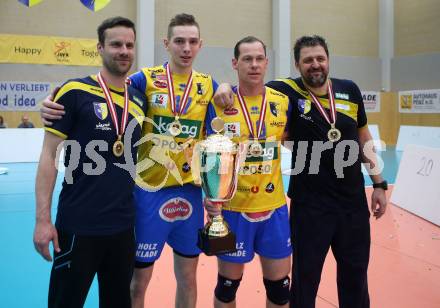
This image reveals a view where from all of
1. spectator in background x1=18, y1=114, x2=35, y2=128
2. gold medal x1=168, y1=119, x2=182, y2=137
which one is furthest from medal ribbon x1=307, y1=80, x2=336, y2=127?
spectator in background x1=18, y1=114, x2=35, y2=128

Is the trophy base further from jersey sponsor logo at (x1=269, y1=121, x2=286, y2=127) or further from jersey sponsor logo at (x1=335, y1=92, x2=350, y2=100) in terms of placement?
jersey sponsor logo at (x1=335, y1=92, x2=350, y2=100)

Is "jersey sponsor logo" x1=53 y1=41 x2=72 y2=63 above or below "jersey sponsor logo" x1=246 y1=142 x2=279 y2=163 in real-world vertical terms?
above

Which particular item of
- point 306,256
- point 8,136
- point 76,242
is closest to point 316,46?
point 306,256

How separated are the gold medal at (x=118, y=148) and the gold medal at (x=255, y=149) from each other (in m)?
0.76

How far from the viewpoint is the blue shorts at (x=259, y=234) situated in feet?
8.45

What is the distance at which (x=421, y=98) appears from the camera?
18.9 metres

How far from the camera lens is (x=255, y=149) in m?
2.55

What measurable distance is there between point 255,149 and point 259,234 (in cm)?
53

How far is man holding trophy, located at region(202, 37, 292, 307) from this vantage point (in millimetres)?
2561

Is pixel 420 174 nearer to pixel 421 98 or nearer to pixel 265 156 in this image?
pixel 265 156

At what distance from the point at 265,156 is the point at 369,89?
19364 mm

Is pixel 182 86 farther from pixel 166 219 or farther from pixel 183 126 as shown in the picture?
pixel 166 219

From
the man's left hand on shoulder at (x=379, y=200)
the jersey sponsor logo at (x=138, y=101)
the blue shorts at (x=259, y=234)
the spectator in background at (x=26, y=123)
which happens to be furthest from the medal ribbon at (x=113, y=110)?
the spectator in background at (x=26, y=123)

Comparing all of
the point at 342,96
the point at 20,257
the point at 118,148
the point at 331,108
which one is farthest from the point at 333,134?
the point at 20,257
